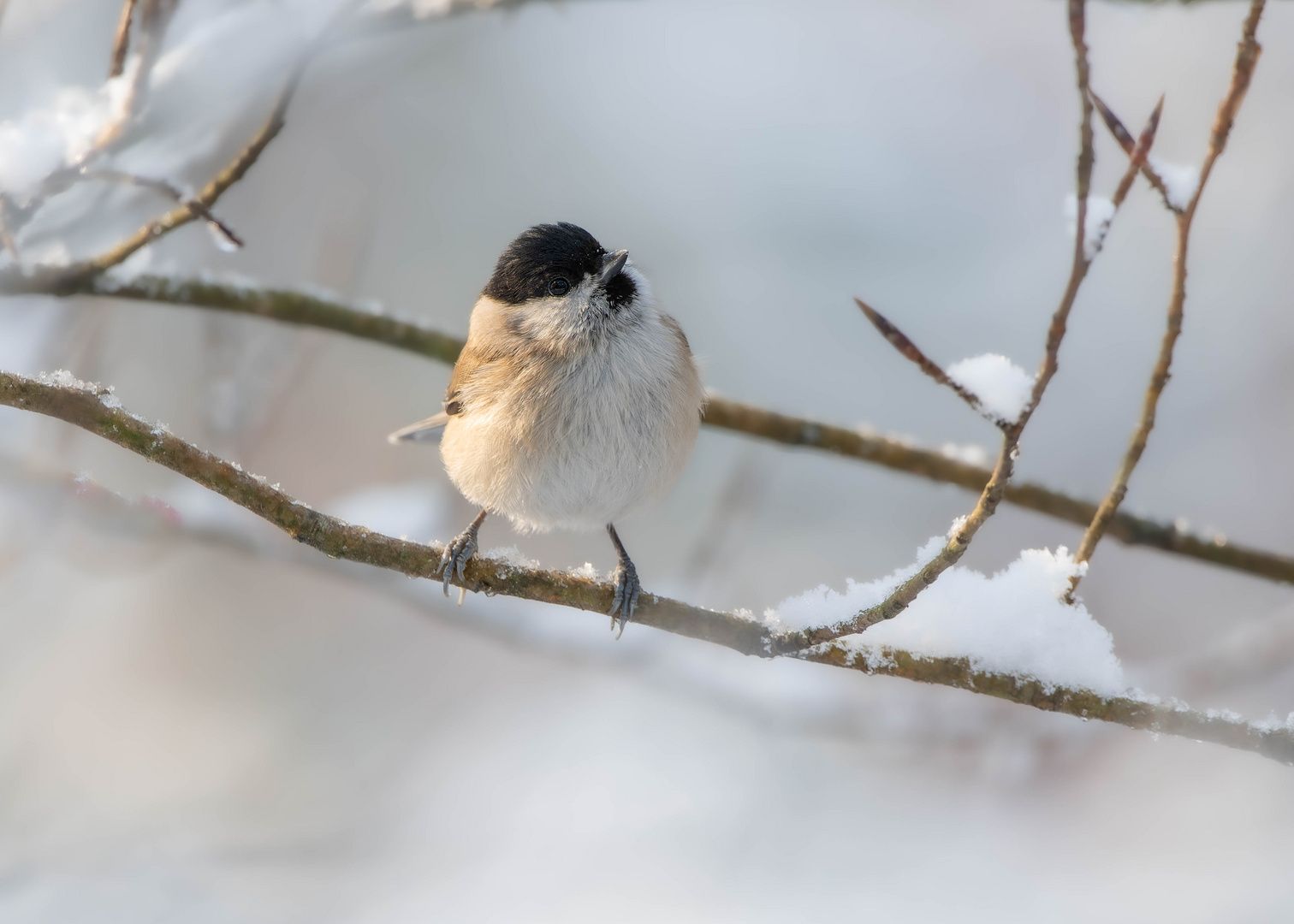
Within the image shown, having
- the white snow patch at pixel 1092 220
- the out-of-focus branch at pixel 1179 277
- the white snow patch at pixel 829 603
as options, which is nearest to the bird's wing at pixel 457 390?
the white snow patch at pixel 829 603

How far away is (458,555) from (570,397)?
17.6 inches

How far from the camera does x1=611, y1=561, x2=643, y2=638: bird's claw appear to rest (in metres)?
1.81

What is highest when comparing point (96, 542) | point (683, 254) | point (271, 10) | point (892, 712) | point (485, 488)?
point (683, 254)

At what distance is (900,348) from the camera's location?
1044mm

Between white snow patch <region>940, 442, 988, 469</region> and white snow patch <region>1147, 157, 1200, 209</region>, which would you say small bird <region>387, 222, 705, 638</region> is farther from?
white snow patch <region>1147, 157, 1200, 209</region>

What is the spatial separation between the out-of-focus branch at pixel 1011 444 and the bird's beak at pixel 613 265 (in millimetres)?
1057

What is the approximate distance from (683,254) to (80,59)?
2.43 meters

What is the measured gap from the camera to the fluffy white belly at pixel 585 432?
6.83 feet

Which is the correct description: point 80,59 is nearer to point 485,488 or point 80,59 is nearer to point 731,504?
point 485,488

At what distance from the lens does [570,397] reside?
82.3 inches

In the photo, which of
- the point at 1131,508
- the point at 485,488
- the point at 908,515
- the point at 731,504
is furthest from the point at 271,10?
the point at 908,515

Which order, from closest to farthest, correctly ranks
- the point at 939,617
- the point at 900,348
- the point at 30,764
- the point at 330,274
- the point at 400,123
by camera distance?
1. the point at 900,348
2. the point at 939,617
3. the point at 30,764
4. the point at 330,274
5. the point at 400,123

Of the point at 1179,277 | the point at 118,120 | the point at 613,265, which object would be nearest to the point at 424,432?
the point at 613,265

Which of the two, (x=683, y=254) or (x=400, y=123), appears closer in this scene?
(x=683, y=254)
